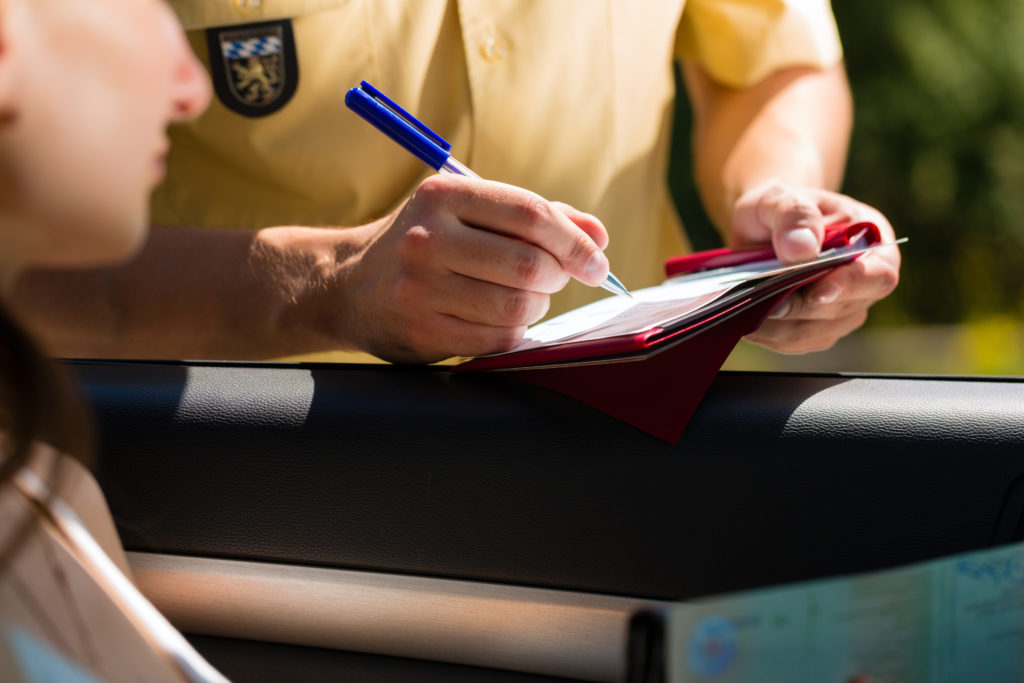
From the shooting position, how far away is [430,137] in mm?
927

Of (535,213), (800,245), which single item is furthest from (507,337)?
(800,245)

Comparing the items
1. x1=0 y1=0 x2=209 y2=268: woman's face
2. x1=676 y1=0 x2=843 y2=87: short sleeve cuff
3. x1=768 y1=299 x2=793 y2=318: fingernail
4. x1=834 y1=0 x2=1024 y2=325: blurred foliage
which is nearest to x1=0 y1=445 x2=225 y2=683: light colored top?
x1=0 y1=0 x2=209 y2=268: woman's face

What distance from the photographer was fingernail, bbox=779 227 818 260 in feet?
3.37

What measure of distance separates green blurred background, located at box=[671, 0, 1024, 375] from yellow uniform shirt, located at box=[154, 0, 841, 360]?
371 cm

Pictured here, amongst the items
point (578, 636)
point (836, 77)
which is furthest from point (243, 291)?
point (836, 77)

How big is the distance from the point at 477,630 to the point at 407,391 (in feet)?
0.73

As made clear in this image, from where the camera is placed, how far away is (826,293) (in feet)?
3.29

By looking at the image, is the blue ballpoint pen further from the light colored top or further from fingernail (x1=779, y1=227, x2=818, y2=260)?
the light colored top

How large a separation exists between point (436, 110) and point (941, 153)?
193 inches

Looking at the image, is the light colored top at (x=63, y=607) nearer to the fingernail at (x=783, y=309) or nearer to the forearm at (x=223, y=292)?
the forearm at (x=223, y=292)

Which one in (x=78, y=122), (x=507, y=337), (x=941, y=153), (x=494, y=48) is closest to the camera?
(x=78, y=122)

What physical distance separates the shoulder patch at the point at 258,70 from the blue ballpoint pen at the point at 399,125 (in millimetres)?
395

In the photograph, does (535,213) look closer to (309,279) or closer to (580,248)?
(580,248)

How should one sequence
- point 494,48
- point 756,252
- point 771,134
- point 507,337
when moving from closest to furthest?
point 507,337 → point 756,252 → point 494,48 → point 771,134
